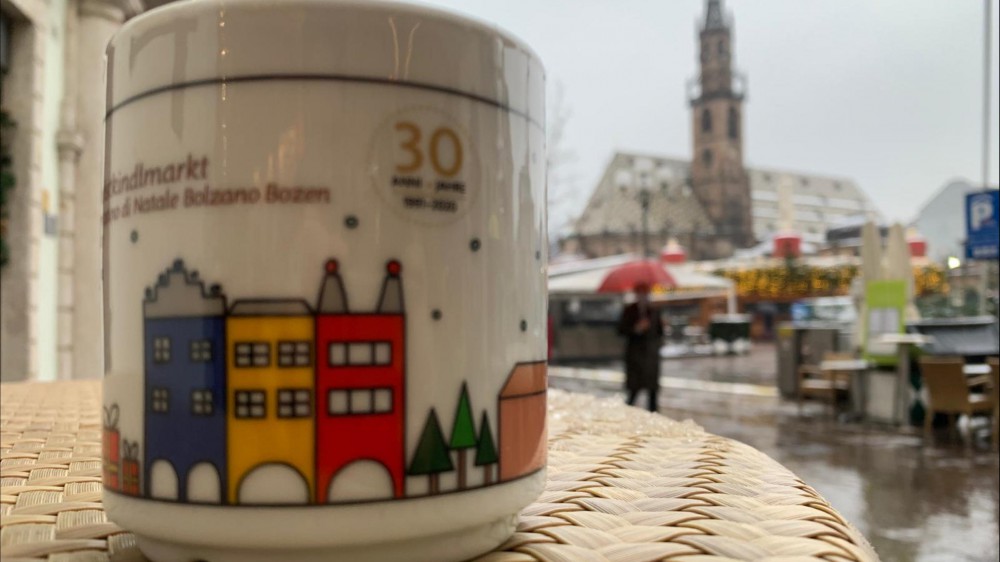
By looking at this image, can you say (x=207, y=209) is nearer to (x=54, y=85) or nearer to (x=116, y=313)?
(x=116, y=313)

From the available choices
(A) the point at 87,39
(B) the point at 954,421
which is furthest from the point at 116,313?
(B) the point at 954,421

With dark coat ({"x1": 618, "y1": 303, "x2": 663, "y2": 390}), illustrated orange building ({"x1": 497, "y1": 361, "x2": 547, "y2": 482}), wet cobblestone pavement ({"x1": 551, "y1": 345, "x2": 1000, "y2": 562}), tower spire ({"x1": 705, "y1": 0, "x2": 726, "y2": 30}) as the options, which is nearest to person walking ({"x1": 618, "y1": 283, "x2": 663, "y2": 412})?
dark coat ({"x1": 618, "y1": 303, "x2": 663, "y2": 390})

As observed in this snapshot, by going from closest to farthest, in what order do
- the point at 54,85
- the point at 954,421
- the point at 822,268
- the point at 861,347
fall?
1. the point at 54,85
2. the point at 954,421
3. the point at 861,347
4. the point at 822,268

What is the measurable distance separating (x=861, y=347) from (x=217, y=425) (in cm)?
614

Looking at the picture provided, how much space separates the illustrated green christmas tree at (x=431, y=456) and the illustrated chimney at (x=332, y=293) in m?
0.05

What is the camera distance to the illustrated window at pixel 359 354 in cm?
26

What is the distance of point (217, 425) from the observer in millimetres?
255

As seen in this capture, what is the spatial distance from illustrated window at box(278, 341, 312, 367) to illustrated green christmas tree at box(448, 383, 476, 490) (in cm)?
6

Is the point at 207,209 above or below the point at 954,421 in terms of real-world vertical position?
above

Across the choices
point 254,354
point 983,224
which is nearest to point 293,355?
point 254,354

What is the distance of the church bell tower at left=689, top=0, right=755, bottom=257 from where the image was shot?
3203 centimetres

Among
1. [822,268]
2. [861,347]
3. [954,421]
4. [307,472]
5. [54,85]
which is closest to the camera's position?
[307,472]

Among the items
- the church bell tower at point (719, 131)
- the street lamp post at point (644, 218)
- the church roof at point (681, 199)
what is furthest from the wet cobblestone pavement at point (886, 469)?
the church bell tower at point (719, 131)

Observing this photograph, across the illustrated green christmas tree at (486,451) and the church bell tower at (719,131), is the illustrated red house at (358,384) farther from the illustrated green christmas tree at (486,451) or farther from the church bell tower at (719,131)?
the church bell tower at (719,131)
